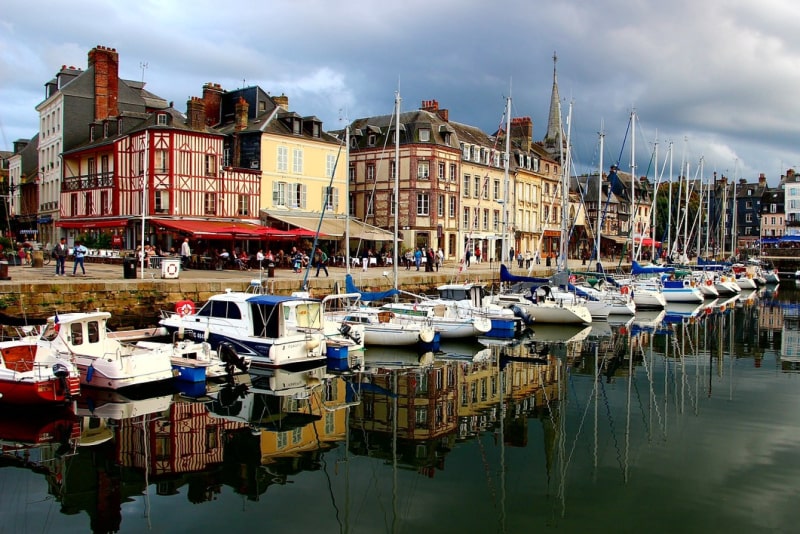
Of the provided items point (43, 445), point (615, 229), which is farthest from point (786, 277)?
point (43, 445)

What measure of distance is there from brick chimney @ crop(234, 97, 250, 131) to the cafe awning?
479cm

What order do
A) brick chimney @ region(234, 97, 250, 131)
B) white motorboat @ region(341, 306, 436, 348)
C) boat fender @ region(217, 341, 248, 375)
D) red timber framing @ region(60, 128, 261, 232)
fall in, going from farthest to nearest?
brick chimney @ region(234, 97, 250, 131)
red timber framing @ region(60, 128, 261, 232)
white motorboat @ region(341, 306, 436, 348)
boat fender @ region(217, 341, 248, 375)

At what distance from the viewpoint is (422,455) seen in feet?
36.3

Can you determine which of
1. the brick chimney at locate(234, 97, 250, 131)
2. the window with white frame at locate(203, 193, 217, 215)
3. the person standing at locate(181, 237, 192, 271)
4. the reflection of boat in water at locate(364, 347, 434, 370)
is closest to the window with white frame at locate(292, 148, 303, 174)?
the brick chimney at locate(234, 97, 250, 131)

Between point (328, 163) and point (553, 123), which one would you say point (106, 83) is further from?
point (553, 123)

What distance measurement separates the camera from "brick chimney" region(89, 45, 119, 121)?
39.5 metres

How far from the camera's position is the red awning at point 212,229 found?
3114 cm

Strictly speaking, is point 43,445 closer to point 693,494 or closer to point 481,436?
point 481,436

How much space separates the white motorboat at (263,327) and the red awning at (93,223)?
17.8 metres

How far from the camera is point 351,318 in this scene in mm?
21312

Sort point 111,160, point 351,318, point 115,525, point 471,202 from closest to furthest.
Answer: point 115,525 < point 351,318 < point 111,160 < point 471,202

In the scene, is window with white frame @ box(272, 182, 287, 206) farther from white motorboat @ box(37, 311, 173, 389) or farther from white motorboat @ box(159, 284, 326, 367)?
white motorboat @ box(37, 311, 173, 389)

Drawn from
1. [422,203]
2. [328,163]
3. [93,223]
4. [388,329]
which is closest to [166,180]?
[93,223]

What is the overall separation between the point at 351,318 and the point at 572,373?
6.88 meters
